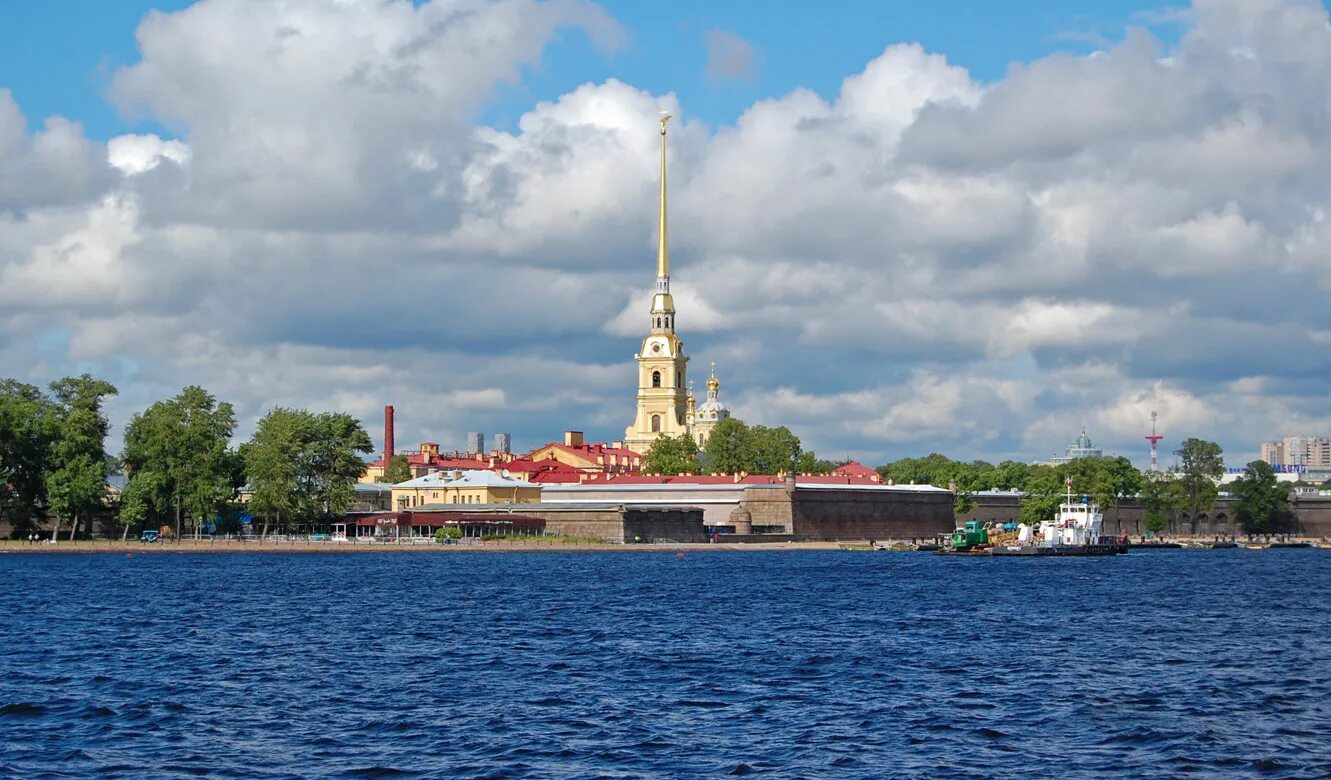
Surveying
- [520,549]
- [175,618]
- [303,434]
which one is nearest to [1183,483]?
[520,549]

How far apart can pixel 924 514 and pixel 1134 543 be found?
16.5 m

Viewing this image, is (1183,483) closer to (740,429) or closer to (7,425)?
(740,429)

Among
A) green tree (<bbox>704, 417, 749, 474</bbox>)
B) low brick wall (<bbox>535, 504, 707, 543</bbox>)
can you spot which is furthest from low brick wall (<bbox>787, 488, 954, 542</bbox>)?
green tree (<bbox>704, 417, 749, 474</bbox>)

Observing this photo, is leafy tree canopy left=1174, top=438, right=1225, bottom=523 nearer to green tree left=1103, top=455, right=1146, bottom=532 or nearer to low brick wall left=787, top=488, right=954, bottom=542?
green tree left=1103, top=455, right=1146, bottom=532

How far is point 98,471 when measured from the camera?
92.8m

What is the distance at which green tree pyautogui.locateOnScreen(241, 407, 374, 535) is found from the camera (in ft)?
324

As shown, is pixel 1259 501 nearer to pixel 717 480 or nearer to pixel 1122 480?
pixel 1122 480

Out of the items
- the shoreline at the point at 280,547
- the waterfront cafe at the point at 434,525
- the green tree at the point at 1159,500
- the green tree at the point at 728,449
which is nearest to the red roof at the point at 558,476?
the green tree at the point at 728,449

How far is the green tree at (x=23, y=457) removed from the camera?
92625mm

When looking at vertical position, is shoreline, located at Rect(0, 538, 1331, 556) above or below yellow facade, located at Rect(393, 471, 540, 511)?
below

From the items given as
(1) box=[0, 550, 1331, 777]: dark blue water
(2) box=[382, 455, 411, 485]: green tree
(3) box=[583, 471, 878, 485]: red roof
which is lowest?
(1) box=[0, 550, 1331, 777]: dark blue water

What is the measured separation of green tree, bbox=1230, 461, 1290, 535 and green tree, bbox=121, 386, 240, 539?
312 ft

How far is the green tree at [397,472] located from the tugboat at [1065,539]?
6352cm

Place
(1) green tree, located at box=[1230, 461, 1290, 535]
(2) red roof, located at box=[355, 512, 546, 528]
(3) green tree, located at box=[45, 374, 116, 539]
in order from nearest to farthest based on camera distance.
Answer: (3) green tree, located at box=[45, 374, 116, 539] < (2) red roof, located at box=[355, 512, 546, 528] < (1) green tree, located at box=[1230, 461, 1290, 535]
